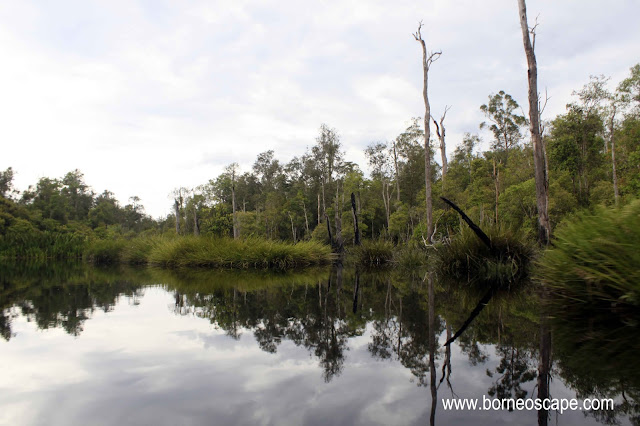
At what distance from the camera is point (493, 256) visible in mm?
8172

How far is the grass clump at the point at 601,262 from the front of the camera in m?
3.81

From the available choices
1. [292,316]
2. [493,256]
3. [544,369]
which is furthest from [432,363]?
[493,256]

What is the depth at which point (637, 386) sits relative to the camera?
2.29 meters

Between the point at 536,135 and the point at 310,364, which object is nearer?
the point at 310,364

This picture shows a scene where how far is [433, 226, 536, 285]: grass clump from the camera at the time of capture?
782 centimetres

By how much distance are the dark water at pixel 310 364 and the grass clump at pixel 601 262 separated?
1.25ft

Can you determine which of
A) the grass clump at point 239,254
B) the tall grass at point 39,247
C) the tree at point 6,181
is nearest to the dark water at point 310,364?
the grass clump at point 239,254

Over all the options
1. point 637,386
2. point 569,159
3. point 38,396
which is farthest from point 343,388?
point 569,159

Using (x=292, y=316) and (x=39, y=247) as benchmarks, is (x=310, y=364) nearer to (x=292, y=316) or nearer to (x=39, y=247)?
(x=292, y=316)

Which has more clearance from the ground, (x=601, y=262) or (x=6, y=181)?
(x=6, y=181)

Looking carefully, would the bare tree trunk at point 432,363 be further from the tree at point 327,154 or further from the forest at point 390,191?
the tree at point 327,154

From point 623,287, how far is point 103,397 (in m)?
4.47

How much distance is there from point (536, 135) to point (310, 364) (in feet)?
30.3

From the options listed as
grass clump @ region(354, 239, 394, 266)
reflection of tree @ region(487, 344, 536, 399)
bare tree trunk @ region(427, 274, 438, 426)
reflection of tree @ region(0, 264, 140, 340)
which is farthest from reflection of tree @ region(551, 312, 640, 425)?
→ grass clump @ region(354, 239, 394, 266)
